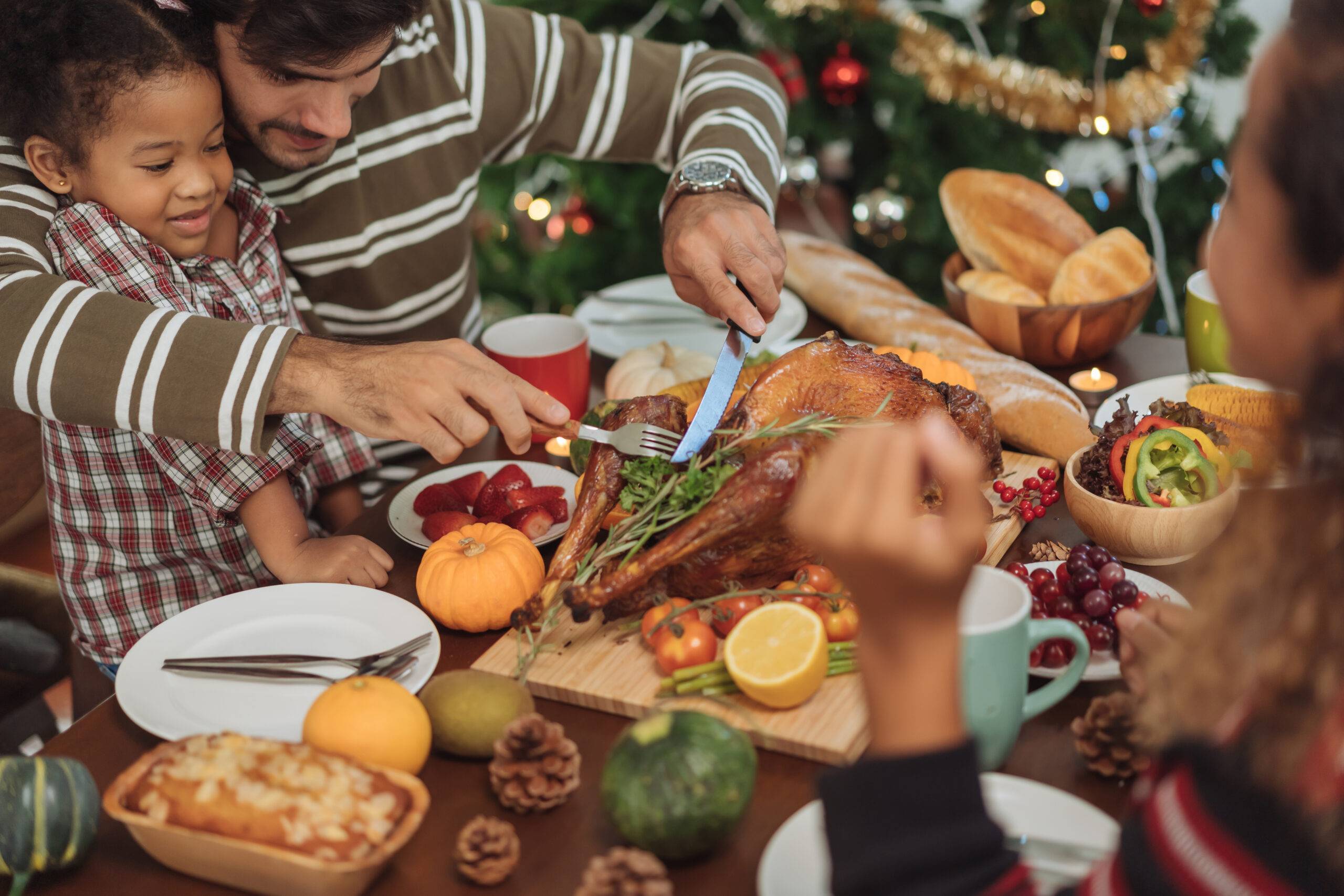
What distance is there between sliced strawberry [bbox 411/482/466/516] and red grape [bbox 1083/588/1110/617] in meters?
0.86

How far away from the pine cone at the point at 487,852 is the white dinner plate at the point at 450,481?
0.58 meters

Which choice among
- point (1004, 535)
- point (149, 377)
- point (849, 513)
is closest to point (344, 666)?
point (149, 377)

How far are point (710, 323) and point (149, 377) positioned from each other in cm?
123

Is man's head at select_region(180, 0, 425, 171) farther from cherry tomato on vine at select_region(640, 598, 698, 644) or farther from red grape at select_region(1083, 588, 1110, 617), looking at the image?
red grape at select_region(1083, 588, 1110, 617)

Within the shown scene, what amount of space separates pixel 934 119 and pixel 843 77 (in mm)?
347

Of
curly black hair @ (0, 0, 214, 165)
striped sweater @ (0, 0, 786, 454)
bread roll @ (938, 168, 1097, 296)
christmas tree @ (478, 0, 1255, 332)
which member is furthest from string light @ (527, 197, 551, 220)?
curly black hair @ (0, 0, 214, 165)

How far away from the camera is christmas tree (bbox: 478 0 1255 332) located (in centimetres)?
307

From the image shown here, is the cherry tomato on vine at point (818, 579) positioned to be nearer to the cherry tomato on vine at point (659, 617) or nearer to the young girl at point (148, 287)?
the cherry tomato on vine at point (659, 617)

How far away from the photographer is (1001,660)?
0.99 m

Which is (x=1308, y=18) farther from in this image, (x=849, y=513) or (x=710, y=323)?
(x=710, y=323)

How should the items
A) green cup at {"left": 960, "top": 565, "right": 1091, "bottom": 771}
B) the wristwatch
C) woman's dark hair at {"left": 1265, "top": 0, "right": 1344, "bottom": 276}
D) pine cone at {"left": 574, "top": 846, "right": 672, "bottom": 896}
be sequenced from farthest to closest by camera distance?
the wristwatch
green cup at {"left": 960, "top": 565, "right": 1091, "bottom": 771}
pine cone at {"left": 574, "top": 846, "right": 672, "bottom": 896}
woman's dark hair at {"left": 1265, "top": 0, "right": 1344, "bottom": 276}

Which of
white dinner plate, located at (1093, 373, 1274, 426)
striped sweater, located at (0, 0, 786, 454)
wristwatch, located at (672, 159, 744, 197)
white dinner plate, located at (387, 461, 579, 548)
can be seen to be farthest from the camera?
striped sweater, located at (0, 0, 786, 454)

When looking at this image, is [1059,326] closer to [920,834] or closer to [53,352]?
[920,834]

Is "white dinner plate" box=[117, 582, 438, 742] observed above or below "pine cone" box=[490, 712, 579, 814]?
below
